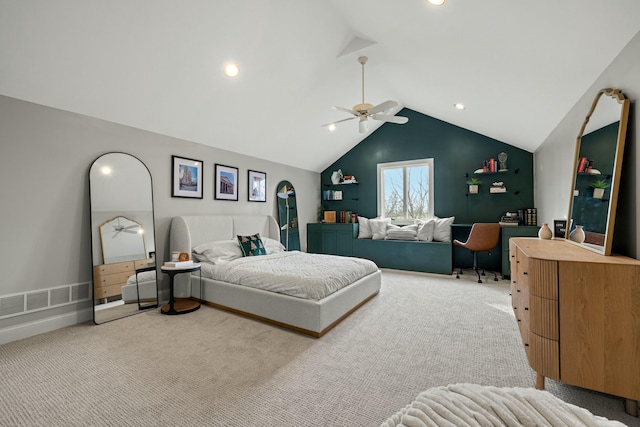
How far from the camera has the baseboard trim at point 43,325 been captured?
8.20 feet

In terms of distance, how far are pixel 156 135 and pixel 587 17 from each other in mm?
4369

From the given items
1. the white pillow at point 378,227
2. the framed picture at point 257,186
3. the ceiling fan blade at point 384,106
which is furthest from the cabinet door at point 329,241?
the ceiling fan blade at point 384,106

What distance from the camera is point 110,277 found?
10.1 ft

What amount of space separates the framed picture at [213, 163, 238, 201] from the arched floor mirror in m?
1.07

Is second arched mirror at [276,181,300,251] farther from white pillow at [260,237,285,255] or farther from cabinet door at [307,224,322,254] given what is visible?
white pillow at [260,237,285,255]

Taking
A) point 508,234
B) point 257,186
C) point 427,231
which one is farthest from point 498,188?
point 257,186

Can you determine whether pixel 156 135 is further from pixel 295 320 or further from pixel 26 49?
pixel 295 320

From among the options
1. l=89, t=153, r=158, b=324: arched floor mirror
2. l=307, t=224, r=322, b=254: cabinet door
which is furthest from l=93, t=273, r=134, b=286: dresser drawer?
l=307, t=224, r=322, b=254: cabinet door

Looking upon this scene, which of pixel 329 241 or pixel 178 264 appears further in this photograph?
pixel 329 241

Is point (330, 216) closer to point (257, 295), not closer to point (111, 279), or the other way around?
point (257, 295)

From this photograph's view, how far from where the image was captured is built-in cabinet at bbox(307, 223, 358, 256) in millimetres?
5992

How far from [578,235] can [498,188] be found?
9.16ft

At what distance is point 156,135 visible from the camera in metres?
3.66

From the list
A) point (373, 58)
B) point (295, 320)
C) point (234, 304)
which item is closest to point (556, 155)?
point (373, 58)
